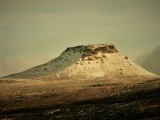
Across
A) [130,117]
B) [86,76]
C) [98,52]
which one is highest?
[98,52]

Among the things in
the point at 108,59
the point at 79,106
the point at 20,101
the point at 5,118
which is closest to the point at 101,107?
the point at 79,106

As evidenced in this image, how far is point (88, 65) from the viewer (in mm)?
67938

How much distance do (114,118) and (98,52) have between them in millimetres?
49989

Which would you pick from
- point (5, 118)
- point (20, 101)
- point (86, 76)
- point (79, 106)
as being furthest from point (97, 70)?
point (5, 118)

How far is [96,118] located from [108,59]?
162 feet

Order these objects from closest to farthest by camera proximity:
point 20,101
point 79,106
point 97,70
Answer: point 79,106
point 20,101
point 97,70

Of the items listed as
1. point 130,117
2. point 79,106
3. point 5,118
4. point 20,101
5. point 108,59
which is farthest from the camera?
point 108,59

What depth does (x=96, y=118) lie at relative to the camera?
23.1 metres

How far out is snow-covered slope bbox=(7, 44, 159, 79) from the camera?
213 ft

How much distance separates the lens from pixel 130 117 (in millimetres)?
22766

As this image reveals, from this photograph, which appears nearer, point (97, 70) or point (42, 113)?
point (42, 113)

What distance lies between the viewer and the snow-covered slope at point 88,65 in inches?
2559

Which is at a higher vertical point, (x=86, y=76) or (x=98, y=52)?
(x=98, y=52)

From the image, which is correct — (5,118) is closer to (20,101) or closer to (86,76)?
(20,101)
